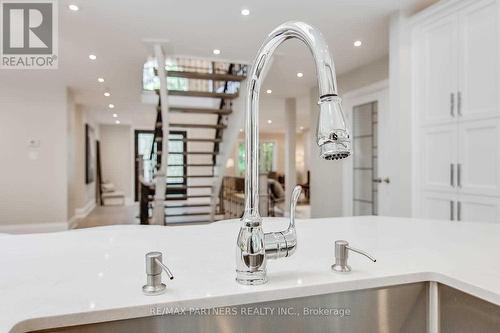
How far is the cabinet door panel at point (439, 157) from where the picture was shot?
2.53 metres

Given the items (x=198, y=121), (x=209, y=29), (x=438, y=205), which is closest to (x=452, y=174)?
(x=438, y=205)

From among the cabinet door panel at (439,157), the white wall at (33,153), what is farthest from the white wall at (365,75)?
the white wall at (33,153)

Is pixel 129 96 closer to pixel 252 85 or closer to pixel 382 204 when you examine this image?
pixel 382 204

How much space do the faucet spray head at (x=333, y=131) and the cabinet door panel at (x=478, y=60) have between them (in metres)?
2.26

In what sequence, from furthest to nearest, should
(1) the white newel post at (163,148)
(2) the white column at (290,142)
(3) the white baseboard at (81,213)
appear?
(2) the white column at (290,142) → (3) the white baseboard at (81,213) → (1) the white newel post at (163,148)

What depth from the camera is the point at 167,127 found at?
4.04 m

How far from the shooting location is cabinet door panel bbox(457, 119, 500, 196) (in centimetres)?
223

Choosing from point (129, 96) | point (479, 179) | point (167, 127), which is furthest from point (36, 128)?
point (479, 179)

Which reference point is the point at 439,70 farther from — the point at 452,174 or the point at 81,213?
the point at 81,213

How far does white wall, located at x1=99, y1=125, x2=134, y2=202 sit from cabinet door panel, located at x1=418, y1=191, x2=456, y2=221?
29.4 ft

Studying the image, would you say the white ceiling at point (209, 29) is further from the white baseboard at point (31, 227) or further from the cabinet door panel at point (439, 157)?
the white baseboard at point (31, 227)

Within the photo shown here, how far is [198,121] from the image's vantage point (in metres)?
8.40

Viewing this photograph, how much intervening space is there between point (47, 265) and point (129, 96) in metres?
6.07

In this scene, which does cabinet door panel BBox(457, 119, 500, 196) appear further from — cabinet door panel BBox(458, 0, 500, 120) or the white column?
the white column
